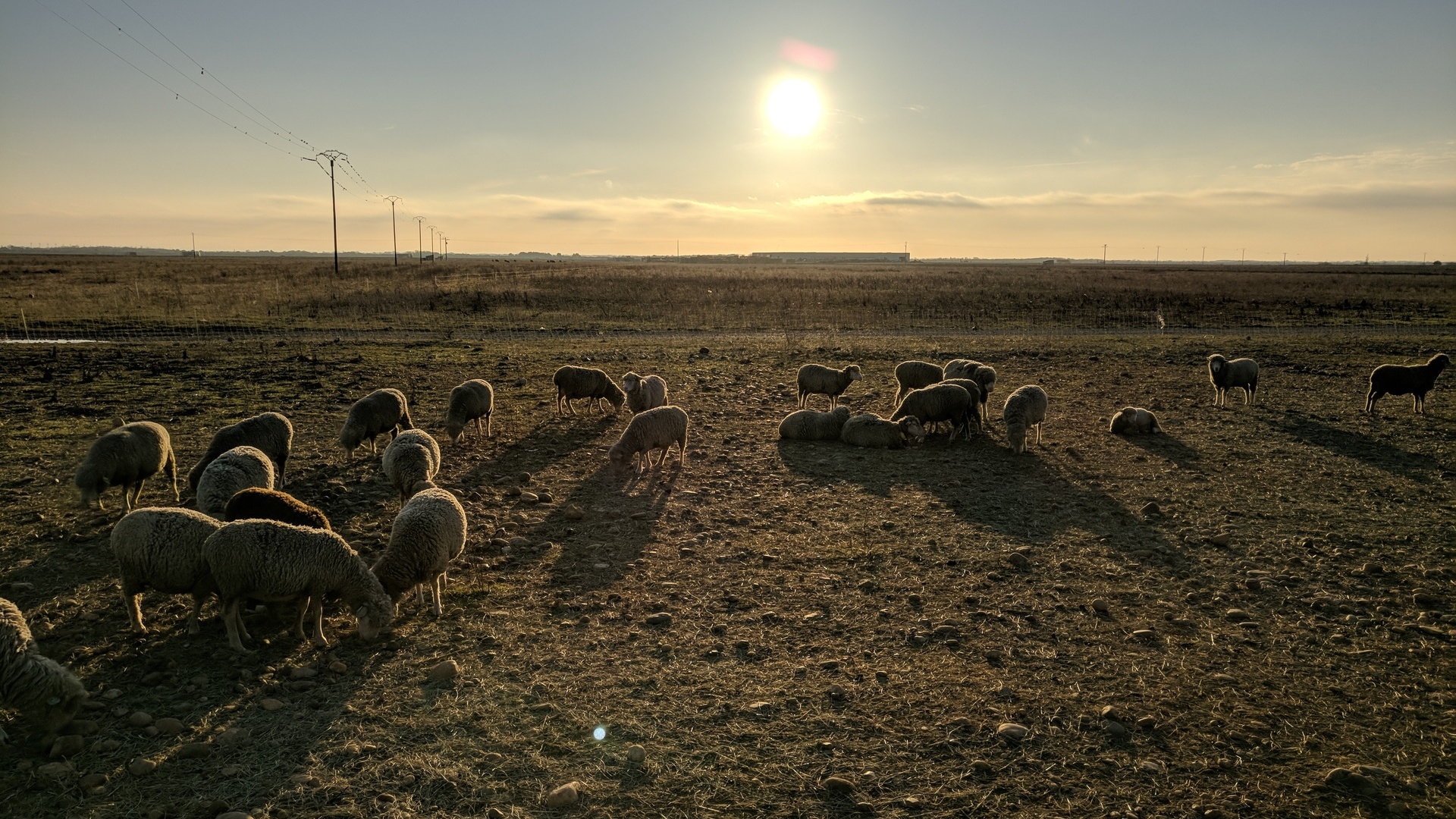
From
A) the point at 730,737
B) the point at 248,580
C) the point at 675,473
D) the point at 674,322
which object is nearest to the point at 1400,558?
the point at 730,737

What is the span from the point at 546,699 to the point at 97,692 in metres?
3.81

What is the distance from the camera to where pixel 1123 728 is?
596 centimetres

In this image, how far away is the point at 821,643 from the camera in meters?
7.33

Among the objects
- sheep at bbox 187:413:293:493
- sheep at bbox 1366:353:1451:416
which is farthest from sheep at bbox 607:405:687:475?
sheep at bbox 1366:353:1451:416

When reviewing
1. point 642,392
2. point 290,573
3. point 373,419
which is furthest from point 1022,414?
point 290,573

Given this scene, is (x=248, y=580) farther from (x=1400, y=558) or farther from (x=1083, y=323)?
(x=1083, y=323)

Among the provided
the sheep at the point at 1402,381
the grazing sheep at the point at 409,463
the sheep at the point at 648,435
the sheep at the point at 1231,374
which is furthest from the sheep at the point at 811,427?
the sheep at the point at 1402,381

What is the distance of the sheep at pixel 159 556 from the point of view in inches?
287

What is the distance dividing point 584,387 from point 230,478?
28.8 ft

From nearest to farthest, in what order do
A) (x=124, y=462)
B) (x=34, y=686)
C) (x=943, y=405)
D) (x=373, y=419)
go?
(x=34, y=686) < (x=124, y=462) < (x=373, y=419) < (x=943, y=405)

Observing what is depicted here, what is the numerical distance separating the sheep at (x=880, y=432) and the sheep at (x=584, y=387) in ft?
17.0

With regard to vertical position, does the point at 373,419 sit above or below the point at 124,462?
above

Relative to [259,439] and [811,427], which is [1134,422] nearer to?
[811,427]

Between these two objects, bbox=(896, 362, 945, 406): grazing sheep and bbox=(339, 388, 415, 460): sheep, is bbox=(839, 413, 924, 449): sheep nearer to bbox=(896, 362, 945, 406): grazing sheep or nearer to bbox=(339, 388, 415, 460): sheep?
bbox=(896, 362, 945, 406): grazing sheep
